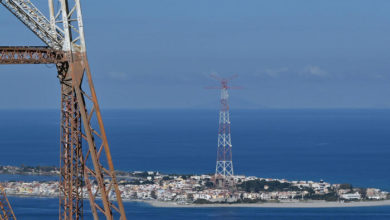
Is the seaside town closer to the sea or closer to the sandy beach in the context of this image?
the sandy beach

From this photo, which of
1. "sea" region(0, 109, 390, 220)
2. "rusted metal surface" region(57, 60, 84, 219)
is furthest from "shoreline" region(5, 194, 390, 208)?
"rusted metal surface" region(57, 60, 84, 219)

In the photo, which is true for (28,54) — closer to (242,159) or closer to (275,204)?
(275,204)

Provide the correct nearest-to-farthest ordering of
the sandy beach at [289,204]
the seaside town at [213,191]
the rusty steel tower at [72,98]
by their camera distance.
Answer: the rusty steel tower at [72,98] < the sandy beach at [289,204] < the seaside town at [213,191]

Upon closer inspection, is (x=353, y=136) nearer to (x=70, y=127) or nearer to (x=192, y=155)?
(x=192, y=155)

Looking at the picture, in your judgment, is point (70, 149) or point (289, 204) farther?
point (289, 204)

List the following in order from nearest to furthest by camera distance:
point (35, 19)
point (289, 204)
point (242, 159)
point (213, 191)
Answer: point (35, 19), point (289, 204), point (213, 191), point (242, 159)

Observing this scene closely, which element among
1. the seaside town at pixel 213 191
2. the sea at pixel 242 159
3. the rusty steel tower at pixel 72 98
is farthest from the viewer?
the seaside town at pixel 213 191

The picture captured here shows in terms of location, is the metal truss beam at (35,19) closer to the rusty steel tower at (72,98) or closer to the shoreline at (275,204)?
the rusty steel tower at (72,98)

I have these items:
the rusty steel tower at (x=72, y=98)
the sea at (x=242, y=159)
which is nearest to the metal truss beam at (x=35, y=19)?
the rusty steel tower at (x=72, y=98)

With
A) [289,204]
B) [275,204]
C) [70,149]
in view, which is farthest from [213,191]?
[70,149]
